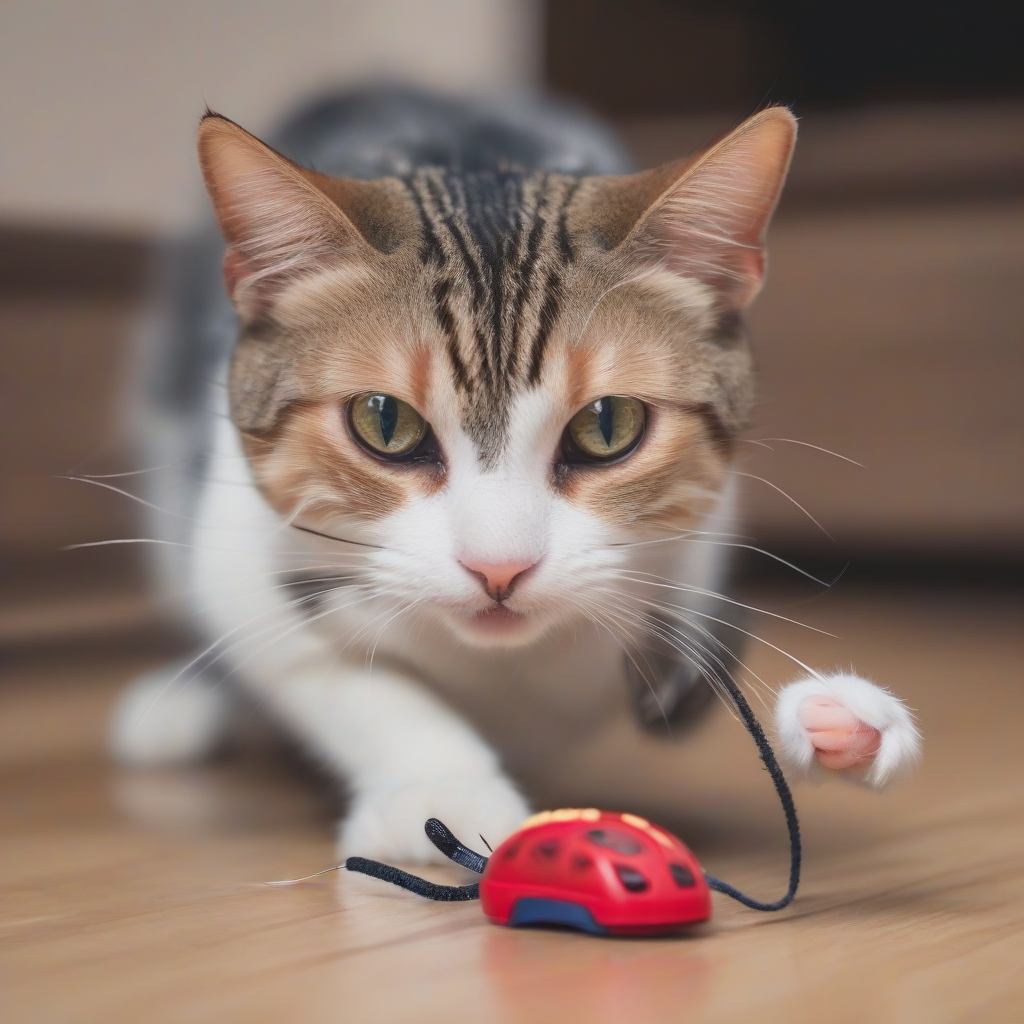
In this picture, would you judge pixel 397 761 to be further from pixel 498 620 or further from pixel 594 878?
pixel 594 878

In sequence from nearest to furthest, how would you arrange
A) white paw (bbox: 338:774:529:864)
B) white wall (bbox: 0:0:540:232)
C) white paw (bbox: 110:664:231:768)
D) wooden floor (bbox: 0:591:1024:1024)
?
wooden floor (bbox: 0:591:1024:1024) → white paw (bbox: 338:774:529:864) → white paw (bbox: 110:664:231:768) → white wall (bbox: 0:0:540:232)

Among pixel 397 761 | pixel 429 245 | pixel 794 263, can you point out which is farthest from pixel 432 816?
pixel 794 263

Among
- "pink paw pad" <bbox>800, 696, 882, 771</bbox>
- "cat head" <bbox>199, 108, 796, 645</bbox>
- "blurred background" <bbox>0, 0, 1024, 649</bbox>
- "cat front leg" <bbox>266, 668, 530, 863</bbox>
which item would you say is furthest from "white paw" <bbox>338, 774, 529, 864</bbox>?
"blurred background" <bbox>0, 0, 1024, 649</bbox>

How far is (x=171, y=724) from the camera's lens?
1.28 m

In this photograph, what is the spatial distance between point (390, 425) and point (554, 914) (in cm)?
36

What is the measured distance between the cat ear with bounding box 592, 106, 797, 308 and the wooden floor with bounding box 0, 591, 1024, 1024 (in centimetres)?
43

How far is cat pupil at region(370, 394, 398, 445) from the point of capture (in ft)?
2.90

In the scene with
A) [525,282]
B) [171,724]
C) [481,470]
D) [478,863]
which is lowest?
[171,724]

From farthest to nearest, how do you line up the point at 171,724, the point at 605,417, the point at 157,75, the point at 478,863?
the point at 157,75 < the point at 171,724 < the point at 605,417 < the point at 478,863

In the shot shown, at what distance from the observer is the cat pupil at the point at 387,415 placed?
34.8 inches

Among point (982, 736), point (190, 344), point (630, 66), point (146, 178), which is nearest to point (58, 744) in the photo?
point (190, 344)

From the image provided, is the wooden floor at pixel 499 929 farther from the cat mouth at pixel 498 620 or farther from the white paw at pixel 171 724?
the cat mouth at pixel 498 620

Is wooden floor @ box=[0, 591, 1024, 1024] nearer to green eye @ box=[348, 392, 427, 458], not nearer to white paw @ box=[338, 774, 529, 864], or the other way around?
white paw @ box=[338, 774, 529, 864]

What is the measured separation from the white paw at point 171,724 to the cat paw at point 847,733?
27.4 inches
